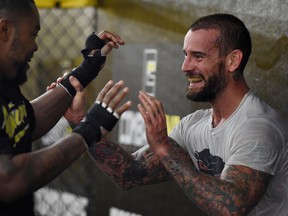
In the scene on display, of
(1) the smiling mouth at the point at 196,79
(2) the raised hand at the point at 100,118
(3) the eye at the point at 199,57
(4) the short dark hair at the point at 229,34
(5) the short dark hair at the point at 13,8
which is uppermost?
(5) the short dark hair at the point at 13,8

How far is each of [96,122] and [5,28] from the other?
56 centimetres

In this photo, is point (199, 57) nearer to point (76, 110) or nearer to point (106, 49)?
point (106, 49)

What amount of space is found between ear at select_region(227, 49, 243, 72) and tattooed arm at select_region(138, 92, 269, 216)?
0.54m

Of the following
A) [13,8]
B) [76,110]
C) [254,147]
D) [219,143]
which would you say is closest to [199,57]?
[219,143]

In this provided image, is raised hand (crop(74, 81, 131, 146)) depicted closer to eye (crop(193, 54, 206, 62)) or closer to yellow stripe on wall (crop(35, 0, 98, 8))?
eye (crop(193, 54, 206, 62))

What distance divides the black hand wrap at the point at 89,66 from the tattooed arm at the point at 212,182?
1.82 feet

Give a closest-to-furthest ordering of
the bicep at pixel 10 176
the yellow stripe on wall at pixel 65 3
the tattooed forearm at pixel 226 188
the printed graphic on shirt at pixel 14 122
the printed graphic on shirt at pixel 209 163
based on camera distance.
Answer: the bicep at pixel 10 176, the printed graphic on shirt at pixel 14 122, the tattooed forearm at pixel 226 188, the printed graphic on shirt at pixel 209 163, the yellow stripe on wall at pixel 65 3

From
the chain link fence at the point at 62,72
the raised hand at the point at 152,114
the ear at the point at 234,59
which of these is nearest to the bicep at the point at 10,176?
the raised hand at the point at 152,114

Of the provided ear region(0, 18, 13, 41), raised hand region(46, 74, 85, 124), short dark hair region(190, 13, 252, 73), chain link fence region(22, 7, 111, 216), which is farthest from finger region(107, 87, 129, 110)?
chain link fence region(22, 7, 111, 216)

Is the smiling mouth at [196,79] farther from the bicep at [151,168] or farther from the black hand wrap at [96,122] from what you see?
the black hand wrap at [96,122]

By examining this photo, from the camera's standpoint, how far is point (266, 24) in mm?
3191

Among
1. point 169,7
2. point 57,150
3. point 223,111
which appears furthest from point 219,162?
point 169,7

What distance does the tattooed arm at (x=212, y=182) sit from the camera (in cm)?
236

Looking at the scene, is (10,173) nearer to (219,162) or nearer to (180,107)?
(219,162)
